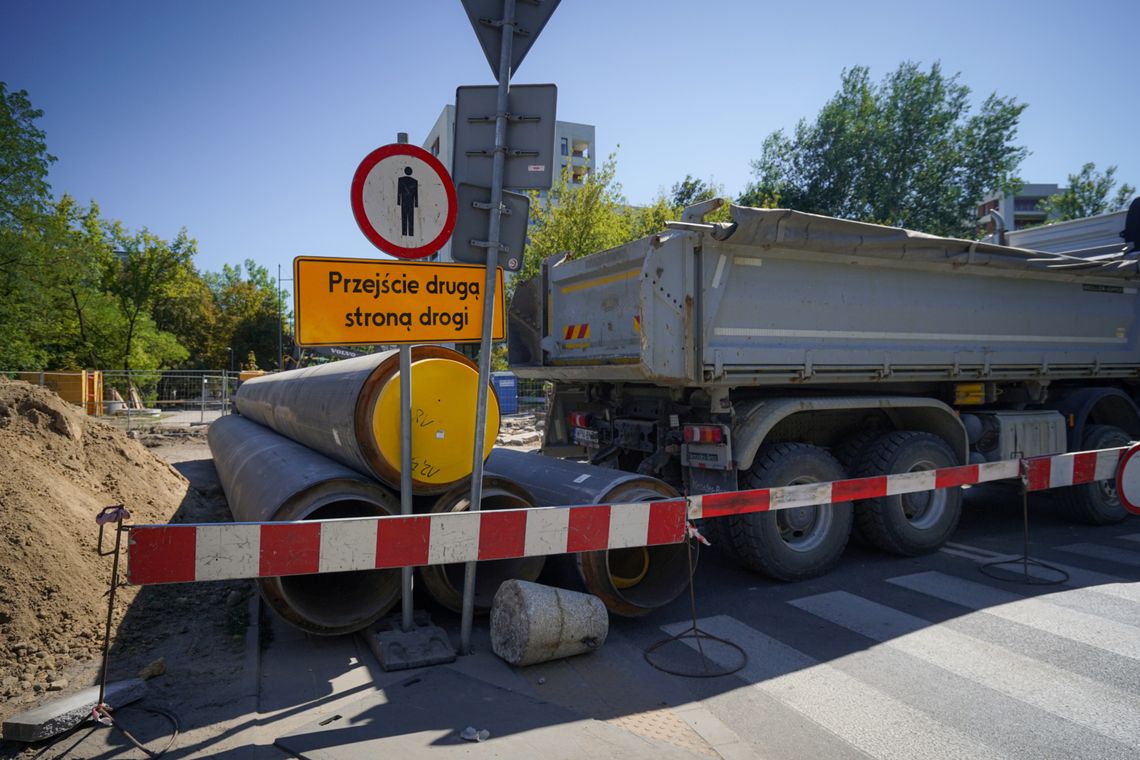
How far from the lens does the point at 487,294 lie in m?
3.97

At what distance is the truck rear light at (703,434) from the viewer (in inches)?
199

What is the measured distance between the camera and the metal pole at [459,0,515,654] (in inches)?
153

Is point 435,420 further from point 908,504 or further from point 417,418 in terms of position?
point 908,504

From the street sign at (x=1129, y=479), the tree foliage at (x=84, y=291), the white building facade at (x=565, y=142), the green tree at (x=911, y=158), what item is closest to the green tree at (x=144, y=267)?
the tree foliage at (x=84, y=291)

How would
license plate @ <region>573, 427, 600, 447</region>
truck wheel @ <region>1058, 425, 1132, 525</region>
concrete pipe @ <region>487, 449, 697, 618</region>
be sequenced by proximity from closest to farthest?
1. concrete pipe @ <region>487, 449, 697, 618</region>
2. license plate @ <region>573, 427, 600, 447</region>
3. truck wheel @ <region>1058, 425, 1132, 525</region>

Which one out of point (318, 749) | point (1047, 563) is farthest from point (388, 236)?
point (1047, 563)

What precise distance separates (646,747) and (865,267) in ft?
14.4

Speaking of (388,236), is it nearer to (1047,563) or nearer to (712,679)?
(712,679)

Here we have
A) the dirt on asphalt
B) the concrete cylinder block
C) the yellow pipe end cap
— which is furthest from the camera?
the yellow pipe end cap

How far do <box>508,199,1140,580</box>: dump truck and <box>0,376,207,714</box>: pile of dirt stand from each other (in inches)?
149

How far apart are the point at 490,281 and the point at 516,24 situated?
1509 mm

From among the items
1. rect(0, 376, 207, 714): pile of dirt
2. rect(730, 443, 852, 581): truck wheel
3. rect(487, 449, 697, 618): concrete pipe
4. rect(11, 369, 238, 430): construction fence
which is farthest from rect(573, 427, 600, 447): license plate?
rect(11, 369, 238, 430): construction fence

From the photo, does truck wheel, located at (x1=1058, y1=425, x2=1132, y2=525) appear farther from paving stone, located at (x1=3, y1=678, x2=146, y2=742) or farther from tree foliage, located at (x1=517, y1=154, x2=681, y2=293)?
tree foliage, located at (x1=517, y1=154, x2=681, y2=293)

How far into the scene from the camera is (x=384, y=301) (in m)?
3.81
